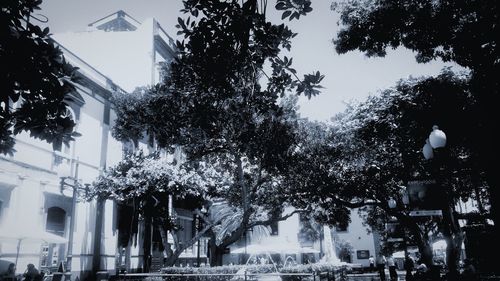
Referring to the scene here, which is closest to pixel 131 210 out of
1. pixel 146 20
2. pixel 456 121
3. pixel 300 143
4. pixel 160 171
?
pixel 160 171

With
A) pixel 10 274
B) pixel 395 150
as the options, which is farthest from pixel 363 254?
pixel 10 274

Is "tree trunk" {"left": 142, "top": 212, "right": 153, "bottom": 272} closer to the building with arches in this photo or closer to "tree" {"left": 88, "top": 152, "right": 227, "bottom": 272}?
"tree" {"left": 88, "top": 152, "right": 227, "bottom": 272}

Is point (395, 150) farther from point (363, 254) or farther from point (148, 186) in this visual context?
point (363, 254)

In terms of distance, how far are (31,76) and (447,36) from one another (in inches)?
374

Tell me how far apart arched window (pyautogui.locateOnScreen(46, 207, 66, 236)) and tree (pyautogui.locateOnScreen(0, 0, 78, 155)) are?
11.3 metres

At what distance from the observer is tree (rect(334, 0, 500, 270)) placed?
8.28 m

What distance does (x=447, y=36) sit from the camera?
Result: 9586 millimetres

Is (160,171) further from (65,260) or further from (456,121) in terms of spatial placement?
(456,121)

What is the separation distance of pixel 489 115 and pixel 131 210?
680 inches

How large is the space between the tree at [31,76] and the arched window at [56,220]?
11277 millimetres

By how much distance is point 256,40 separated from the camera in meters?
5.76

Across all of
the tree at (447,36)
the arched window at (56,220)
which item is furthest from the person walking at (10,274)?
the tree at (447,36)

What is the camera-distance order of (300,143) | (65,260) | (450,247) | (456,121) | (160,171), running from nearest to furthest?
(450,247) → (456,121) → (65,260) → (160,171) → (300,143)

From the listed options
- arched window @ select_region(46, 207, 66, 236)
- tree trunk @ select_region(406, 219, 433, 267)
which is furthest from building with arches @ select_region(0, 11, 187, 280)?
tree trunk @ select_region(406, 219, 433, 267)
